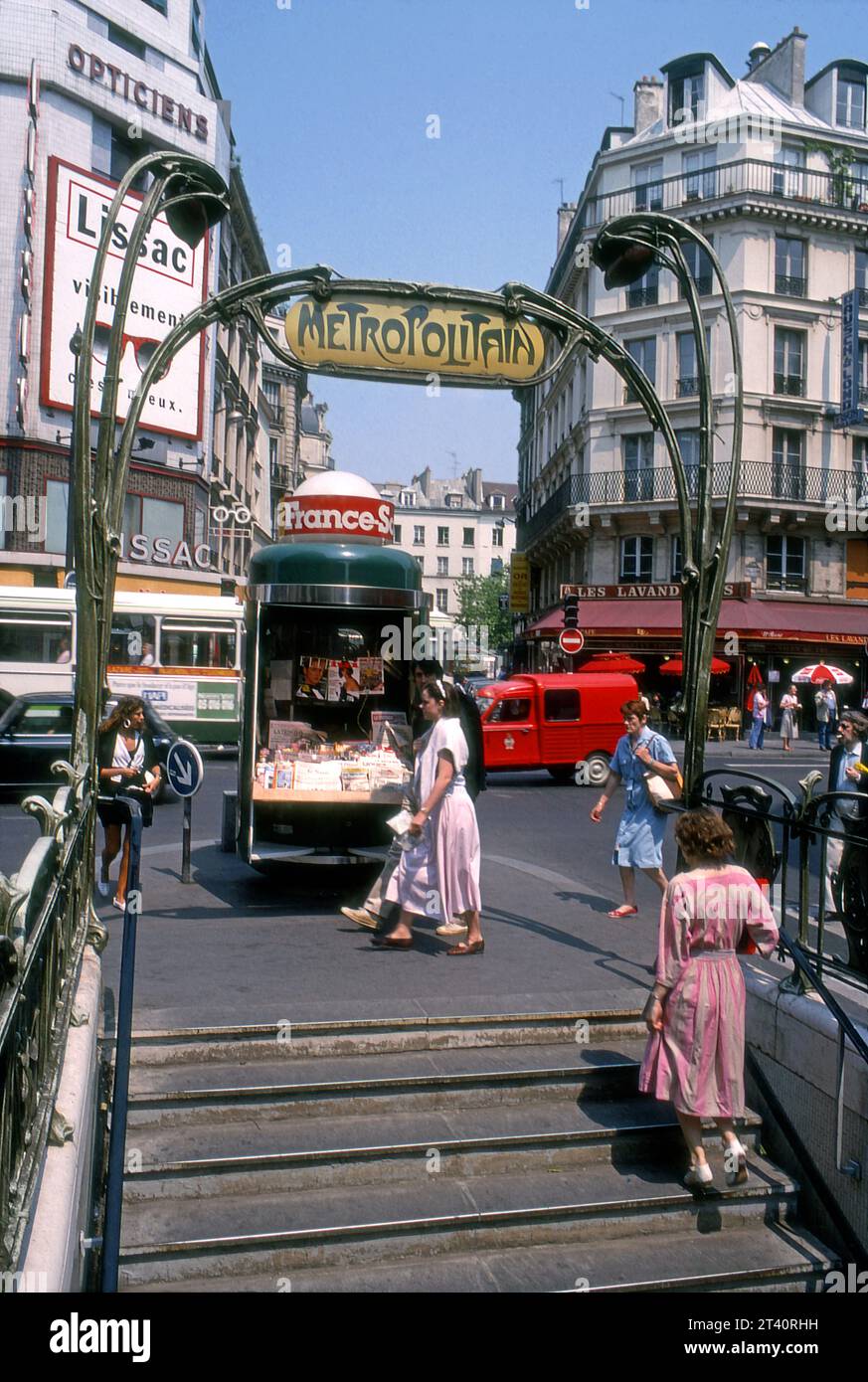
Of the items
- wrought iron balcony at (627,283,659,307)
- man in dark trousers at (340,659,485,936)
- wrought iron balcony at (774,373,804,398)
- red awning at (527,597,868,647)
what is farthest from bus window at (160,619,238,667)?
wrought iron balcony at (774,373,804,398)

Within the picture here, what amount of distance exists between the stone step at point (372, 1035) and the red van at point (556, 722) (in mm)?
14870

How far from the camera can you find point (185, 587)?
29.8 meters

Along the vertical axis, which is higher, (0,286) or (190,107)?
(190,107)

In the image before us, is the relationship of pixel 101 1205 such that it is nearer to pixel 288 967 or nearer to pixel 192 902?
pixel 288 967

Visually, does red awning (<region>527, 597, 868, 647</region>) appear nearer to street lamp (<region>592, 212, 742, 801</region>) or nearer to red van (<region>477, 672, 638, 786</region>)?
red van (<region>477, 672, 638, 786</region>)

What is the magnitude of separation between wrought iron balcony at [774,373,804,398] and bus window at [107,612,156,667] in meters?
22.6

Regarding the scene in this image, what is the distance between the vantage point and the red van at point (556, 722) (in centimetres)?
2131

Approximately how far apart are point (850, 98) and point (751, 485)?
15.3 metres

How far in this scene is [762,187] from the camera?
123 ft

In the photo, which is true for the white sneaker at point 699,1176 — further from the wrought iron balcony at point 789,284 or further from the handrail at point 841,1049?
the wrought iron balcony at point 789,284

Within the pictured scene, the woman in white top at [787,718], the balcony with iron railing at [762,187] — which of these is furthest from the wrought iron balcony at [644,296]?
the woman in white top at [787,718]

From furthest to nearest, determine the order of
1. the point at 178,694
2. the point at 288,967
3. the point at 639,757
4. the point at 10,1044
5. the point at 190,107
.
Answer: the point at 190,107, the point at 178,694, the point at 639,757, the point at 288,967, the point at 10,1044

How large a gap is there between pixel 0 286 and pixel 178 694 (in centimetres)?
1324

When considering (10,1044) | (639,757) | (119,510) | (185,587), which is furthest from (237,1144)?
(185,587)
